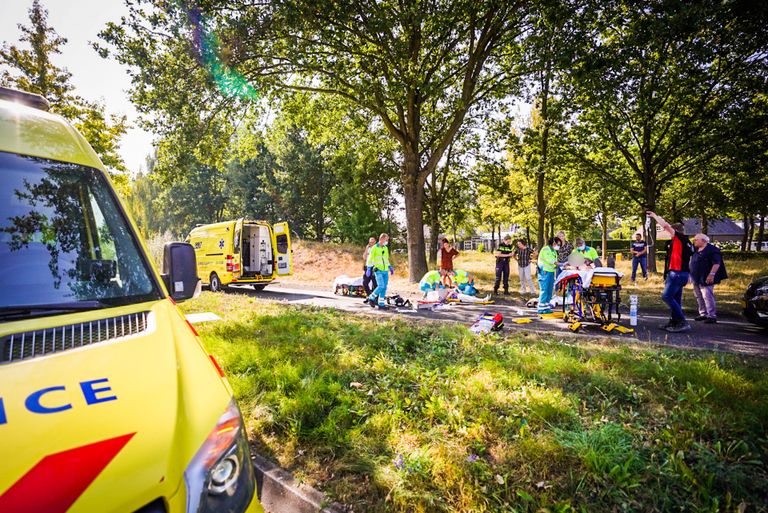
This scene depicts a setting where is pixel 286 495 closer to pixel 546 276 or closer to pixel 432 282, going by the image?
pixel 546 276

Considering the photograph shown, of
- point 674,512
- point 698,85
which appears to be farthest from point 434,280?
point 698,85

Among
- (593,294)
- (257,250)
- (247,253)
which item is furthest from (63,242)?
(247,253)

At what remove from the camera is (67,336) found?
5.77 feet

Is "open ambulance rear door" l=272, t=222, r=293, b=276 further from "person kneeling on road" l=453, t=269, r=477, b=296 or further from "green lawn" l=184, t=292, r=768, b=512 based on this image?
"green lawn" l=184, t=292, r=768, b=512

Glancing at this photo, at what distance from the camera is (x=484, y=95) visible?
14.5 m

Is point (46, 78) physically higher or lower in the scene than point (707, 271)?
higher

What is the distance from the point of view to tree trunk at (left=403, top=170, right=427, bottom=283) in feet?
48.9

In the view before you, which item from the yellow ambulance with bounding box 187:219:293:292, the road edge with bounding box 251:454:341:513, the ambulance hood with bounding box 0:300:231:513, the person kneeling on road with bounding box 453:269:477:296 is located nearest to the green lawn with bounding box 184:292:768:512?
the road edge with bounding box 251:454:341:513

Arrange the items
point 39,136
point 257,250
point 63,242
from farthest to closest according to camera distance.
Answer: point 257,250 → point 39,136 → point 63,242

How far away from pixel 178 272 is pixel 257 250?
13.3m

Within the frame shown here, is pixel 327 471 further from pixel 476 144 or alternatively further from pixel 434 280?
pixel 476 144

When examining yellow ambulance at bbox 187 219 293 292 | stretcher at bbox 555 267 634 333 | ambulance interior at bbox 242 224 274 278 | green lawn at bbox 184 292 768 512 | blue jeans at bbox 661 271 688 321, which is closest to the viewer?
green lawn at bbox 184 292 768 512

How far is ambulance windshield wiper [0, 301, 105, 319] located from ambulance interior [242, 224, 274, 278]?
1357 centimetres

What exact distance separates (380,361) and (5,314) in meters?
3.81
